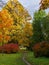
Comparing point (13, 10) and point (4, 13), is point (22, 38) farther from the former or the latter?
point (4, 13)

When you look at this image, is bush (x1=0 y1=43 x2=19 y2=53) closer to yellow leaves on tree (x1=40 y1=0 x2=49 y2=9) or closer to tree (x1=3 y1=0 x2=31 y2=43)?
tree (x1=3 y1=0 x2=31 y2=43)

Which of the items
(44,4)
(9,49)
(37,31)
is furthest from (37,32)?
(44,4)

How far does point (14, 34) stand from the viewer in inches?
2771

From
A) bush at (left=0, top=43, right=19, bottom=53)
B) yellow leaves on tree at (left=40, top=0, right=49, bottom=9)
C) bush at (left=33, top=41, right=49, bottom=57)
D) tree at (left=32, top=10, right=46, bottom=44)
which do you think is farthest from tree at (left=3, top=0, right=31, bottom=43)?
yellow leaves on tree at (left=40, top=0, right=49, bottom=9)

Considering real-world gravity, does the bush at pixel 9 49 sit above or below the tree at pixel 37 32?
below

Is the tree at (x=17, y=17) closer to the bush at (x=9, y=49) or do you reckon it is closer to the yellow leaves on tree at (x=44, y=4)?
the bush at (x=9, y=49)

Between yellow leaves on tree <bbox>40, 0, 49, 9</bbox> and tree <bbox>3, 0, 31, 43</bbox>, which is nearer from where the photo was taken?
yellow leaves on tree <bbox>40, 0, 49, 9</bbox>

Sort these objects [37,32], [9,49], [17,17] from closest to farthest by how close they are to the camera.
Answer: [9,49], [37,32], [17,17]

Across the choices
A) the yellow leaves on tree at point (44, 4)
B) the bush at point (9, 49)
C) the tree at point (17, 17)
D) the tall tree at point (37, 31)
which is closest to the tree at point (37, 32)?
the tall tree at point (37, 31)

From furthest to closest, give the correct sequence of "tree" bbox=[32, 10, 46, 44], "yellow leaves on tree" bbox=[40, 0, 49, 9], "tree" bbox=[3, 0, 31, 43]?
"tree" bbox=[3, 0, 31, 43]
"tree" bbox=[32, 10, 46, 44]
"yellow leaves on tree" bbox=[40, 0, 49, 9]

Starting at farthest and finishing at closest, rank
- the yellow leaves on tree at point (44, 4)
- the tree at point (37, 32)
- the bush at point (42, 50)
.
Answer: the tree at point (37, 32), the bush at point (42, 50), the yellow leaves on tree at point (44, 4)

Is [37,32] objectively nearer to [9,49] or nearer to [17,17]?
[17,17]

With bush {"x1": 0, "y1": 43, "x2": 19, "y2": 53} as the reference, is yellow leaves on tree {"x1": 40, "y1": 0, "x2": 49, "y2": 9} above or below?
above

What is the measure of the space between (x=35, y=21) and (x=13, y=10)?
5.94 m
